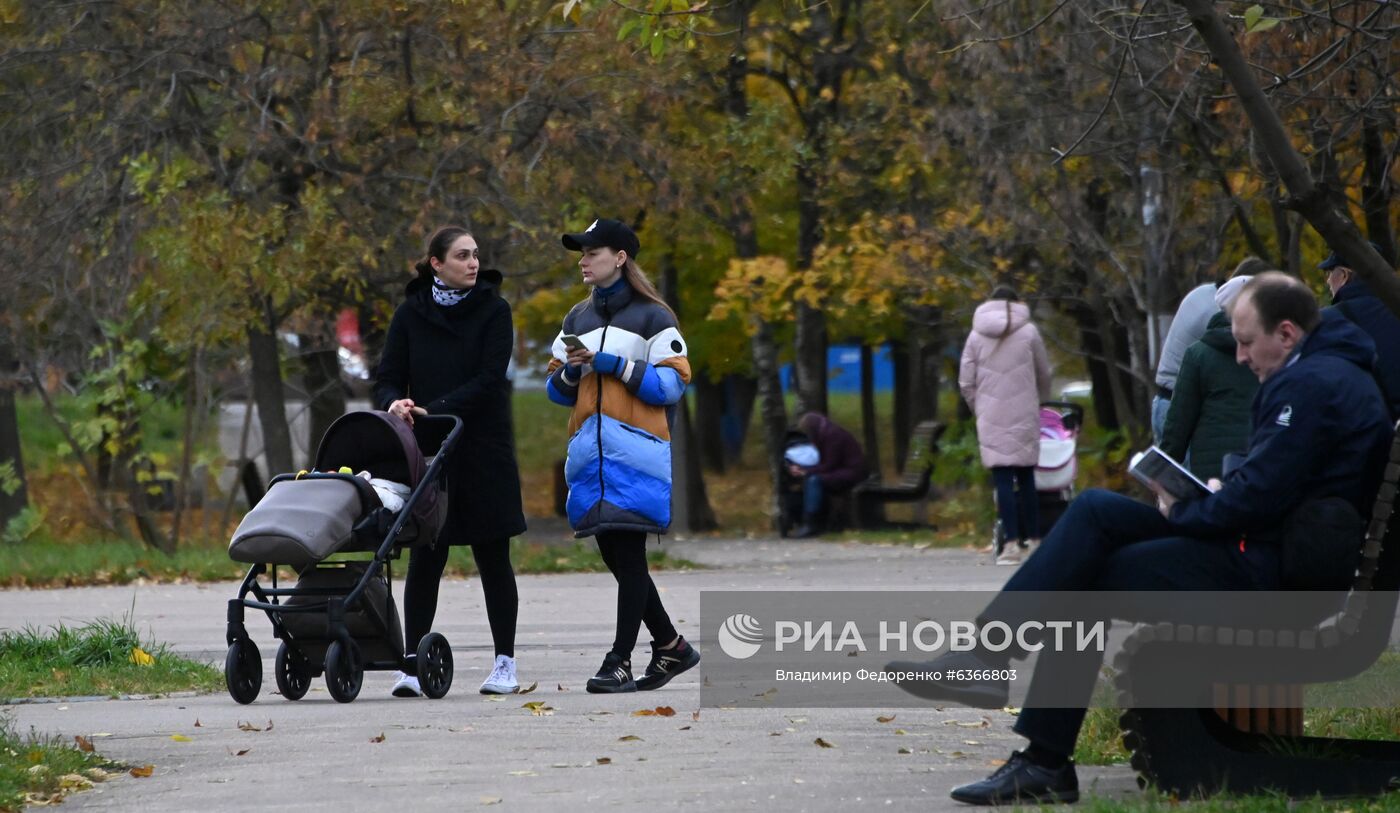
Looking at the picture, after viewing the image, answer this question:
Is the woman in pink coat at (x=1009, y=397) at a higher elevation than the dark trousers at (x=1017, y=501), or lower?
higher

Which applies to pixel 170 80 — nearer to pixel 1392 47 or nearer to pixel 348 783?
pixel 1392 47

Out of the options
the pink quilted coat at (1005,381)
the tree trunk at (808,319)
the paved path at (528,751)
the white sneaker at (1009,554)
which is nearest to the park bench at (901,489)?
the tree trunk at (808,319)

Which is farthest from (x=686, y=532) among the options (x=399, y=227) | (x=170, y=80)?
(x=170, y=80)

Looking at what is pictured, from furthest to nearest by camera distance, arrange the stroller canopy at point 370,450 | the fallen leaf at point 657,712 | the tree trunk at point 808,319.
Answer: the tree trunk at point 808,319 → the stroller canopy at point 370,450 → the fallen leaf at point 657,712

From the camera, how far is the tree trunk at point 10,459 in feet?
77.0

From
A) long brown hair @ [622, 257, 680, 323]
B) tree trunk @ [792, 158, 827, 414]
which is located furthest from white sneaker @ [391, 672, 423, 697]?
tree trunk @ [792, 158, 827, 414]

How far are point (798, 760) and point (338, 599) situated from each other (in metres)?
2.41

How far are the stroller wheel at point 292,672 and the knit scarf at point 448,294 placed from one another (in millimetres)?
1576

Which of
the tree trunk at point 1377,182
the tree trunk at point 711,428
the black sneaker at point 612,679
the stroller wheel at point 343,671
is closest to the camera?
the stroller wheel at point 343,671

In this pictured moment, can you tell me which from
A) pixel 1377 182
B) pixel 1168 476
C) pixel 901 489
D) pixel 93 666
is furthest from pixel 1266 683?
pixel 901 489

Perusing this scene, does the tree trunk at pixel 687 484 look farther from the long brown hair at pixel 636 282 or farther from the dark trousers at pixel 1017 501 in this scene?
the long brown hair at pixel 636 282

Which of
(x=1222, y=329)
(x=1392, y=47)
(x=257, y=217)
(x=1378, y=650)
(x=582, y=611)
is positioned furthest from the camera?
(x=257, y=217)

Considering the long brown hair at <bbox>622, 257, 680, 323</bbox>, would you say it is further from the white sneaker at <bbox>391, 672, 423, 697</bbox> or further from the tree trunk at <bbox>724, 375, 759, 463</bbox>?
the tree trunk at <bbox>724, 375, 759, 463</bbox>

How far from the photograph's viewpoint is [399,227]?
57.5 ft
